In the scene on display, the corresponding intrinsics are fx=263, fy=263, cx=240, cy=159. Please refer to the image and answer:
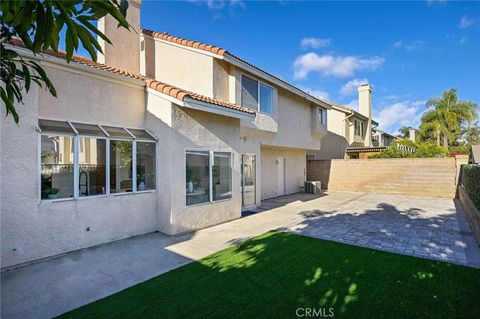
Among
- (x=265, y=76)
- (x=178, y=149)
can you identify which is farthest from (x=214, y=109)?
(x=265, y=76)

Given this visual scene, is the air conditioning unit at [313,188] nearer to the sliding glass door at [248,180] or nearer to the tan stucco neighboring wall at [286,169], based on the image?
the tan stucco neighboring wall at [286,169]

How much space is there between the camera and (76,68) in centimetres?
967

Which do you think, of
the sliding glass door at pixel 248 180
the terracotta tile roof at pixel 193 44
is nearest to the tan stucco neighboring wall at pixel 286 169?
the sliding glass door at pixel 248 180

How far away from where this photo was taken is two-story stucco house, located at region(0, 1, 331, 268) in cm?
823

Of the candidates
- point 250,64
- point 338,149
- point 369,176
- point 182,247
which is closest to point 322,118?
point 369,176

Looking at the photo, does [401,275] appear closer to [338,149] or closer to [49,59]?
[49,59]

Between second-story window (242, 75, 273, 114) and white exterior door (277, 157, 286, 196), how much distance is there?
666cm

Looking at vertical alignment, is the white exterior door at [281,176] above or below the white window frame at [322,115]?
below

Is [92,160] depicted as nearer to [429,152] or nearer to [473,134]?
[429,152]

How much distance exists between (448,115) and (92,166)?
53.4m

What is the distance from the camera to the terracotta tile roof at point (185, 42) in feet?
43.1

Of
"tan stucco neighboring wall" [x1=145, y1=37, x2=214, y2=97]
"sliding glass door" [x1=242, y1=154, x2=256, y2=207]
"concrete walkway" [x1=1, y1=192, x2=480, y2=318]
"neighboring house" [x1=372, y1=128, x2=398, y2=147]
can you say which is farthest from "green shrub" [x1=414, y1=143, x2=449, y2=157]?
"tan stucco neighboring wall" [x1=145, y1=37, x2=214, y2=97]

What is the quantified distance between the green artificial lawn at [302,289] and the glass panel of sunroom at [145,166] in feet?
15.7

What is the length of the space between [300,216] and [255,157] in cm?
471
